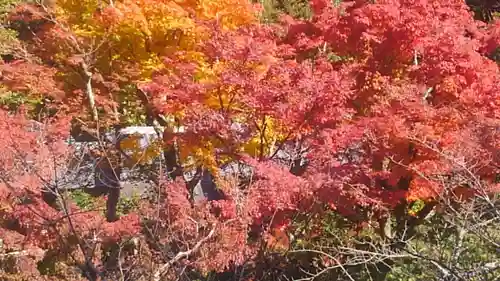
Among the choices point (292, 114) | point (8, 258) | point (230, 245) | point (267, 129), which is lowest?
point (8, 258)

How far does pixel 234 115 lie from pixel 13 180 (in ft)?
10.4

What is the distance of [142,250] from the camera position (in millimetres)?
8328

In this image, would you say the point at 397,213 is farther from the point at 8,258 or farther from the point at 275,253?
the point at 8,258

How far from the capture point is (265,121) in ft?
29.9

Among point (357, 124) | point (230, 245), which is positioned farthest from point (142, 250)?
point (357, 124)

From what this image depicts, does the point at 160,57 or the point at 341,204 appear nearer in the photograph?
the point at 341,204

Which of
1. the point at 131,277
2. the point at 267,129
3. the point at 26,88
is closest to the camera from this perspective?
the point at 131,277

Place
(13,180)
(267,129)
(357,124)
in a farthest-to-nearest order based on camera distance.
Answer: (267,129)
(357,124)
(13,180)

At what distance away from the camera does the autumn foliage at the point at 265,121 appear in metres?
8.20

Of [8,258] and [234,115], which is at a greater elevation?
[234,115]

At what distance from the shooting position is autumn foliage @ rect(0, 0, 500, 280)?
8.20 m

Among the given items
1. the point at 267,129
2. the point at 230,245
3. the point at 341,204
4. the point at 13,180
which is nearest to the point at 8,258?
the point at 13,180

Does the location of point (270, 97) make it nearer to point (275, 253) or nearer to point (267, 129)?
point (267, 129)

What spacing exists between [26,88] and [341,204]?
20.4ft
